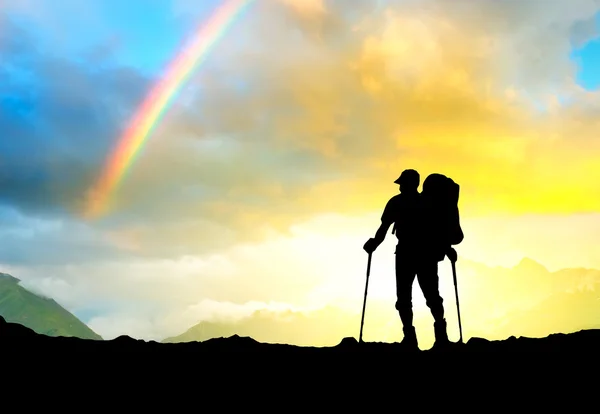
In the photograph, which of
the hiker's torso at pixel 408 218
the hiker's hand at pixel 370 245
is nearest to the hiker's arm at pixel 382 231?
the hiker's hand at pixel 370 245

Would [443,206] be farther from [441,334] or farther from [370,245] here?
[441,334]

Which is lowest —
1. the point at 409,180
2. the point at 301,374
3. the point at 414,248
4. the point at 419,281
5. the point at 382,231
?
the point at 301,374

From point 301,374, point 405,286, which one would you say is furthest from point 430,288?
point 301,374

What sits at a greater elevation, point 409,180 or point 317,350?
point 409,180

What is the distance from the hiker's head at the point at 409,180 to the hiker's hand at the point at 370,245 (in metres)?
1.69

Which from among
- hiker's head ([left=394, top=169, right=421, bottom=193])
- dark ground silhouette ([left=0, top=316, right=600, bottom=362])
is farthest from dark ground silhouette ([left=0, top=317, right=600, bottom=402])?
hiker's head ([left=394, top=169, right=421, bottom=193])

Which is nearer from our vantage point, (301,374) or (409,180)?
(301,374)

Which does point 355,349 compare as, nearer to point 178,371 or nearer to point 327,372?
point 327,372

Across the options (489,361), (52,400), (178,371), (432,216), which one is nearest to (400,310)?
(432,216)

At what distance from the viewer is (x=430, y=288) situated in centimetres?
1362

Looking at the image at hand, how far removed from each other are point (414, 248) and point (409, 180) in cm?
171

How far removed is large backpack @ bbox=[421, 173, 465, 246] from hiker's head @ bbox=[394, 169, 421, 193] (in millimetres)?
422

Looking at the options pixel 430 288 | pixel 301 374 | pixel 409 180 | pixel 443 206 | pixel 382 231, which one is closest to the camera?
pixel 301 374

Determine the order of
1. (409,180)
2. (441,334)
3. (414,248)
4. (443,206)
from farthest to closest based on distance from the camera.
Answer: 1. (443,206)
2. (409,180)
3. (414,248)
4. (441,334)
